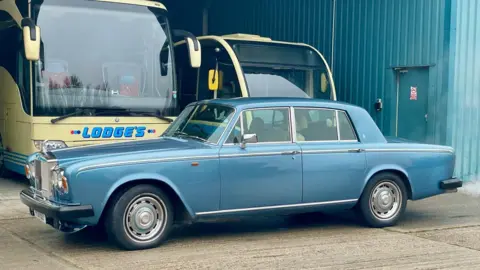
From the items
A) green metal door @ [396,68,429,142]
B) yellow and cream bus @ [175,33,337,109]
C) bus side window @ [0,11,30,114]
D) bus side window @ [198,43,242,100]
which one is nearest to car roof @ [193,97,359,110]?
bus side window @ [0,11,30,114]

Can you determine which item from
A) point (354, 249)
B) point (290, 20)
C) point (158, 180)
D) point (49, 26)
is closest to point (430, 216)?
point (354, 249)

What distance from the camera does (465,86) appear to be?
11602mm

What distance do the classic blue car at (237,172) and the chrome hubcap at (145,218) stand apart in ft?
0.03

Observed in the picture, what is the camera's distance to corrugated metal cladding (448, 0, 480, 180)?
11492 mm

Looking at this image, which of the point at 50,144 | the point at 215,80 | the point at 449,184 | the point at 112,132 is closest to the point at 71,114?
the point at 50,144

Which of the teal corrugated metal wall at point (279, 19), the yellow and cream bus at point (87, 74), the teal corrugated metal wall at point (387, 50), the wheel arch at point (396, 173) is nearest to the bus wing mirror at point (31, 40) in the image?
the yellow and cream bus at point (87, 74)

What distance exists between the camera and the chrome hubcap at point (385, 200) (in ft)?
26.1

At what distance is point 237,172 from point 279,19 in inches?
388

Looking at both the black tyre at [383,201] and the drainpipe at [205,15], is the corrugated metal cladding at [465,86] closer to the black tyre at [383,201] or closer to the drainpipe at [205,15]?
the black tyre at [383,201]

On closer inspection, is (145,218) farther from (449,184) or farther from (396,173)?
(449,184)

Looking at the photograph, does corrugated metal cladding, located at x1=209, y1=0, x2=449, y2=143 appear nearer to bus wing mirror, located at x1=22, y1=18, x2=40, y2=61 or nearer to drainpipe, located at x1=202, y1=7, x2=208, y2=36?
drainpipe, located at x1=202, y1=7, x2=208, y2=36

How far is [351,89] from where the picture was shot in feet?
45.4

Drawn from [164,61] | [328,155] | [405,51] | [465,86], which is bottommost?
[328,155]

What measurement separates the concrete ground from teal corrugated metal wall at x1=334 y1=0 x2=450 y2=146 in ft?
11.8
